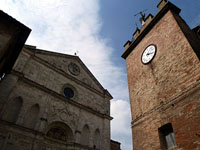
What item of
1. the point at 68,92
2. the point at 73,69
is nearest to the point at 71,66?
the point at 73,69

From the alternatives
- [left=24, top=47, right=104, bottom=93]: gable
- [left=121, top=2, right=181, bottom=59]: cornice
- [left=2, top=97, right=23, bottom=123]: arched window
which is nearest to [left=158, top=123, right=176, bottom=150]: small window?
[left=121, top=2, right=181, bottom=59]: cornice

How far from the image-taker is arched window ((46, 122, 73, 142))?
38.1 feet

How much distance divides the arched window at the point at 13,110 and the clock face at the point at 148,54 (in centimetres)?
864

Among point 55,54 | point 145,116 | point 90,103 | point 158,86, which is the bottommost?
point 145,116

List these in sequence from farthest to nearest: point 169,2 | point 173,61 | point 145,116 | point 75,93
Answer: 1. point 75,93
2. point 169,2
3. point 145,116
4. point 173,61

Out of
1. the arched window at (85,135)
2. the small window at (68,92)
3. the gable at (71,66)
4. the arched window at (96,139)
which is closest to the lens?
the arched window at (85,135)

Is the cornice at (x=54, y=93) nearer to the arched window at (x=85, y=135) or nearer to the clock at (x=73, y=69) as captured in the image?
the arched window at (x=85, y=135)

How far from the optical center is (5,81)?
389 inches

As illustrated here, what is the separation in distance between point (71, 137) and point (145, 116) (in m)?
7.51

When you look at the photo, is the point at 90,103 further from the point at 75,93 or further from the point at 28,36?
the point at 28,36

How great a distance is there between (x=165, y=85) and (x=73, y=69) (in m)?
11.3

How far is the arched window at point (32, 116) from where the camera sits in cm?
1039

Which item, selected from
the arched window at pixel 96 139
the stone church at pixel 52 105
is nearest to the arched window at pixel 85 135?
the stone church at pixel 52 105

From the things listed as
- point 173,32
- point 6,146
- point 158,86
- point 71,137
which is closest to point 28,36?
point 158,86
